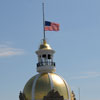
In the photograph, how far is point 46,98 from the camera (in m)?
42.5

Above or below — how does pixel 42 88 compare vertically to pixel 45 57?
below

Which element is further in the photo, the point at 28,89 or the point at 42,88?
the point at 28,89

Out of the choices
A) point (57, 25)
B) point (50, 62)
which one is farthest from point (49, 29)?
point (50, 62)

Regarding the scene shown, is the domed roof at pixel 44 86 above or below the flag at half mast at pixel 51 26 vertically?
below

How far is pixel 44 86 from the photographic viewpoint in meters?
43.4

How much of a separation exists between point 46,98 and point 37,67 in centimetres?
616

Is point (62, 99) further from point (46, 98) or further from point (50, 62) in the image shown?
point (50, 62)

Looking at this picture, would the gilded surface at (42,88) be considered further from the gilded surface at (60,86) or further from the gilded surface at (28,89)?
the gilded surface at (60,86)

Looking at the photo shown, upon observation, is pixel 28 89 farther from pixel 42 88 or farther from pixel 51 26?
pixel 51 26

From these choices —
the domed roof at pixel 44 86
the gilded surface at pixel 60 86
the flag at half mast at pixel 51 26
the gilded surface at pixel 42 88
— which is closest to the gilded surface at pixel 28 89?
the domed roof at pixel 44 86

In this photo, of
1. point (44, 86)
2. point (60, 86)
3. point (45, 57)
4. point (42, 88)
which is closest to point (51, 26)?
point (45, 57)

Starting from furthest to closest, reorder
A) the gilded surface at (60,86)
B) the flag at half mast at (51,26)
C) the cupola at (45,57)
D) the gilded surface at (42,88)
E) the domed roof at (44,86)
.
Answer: the flag at half mast at (51,26) < the cupola at (45,57) < the gilded surface at (60,86) < the domed roof at (44,86) < the gilded surface at (42,88)

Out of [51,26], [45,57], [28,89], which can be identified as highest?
[51,26]

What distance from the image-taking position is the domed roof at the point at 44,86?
43188 mm
